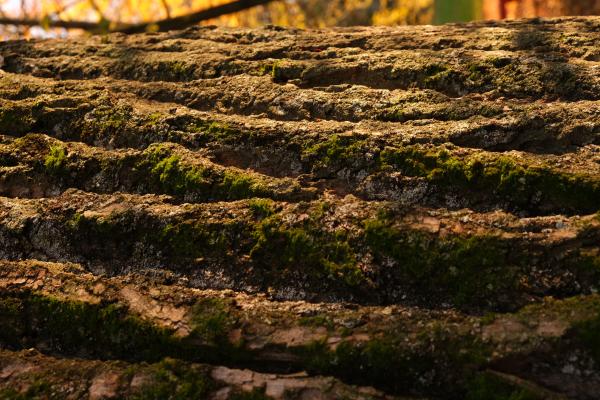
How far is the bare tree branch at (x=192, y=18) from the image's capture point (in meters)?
5.48

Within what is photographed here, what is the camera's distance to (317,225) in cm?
178

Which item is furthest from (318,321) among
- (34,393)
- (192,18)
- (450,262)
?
(192,18)

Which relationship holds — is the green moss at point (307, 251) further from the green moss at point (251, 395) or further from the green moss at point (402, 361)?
the green moss at point (251, 395)

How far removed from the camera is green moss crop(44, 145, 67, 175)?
2180mm

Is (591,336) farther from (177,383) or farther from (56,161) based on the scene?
(56,161)

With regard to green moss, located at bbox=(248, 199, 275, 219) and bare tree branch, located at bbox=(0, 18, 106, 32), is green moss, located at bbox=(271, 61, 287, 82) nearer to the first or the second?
green moss, located at bbox=(248, 199, 275, 219)

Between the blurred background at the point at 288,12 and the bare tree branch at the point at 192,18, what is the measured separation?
0.10 feet

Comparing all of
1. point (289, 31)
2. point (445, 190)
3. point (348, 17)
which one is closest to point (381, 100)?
point (445, 190)

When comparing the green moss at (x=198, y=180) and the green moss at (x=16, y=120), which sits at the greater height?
the green moss at (x=16, y=120)

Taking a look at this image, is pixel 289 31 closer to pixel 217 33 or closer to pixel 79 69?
pixel 217 33

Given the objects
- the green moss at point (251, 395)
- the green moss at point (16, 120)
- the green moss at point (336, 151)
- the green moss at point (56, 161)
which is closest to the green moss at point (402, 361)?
the green moss at point (251, 395)

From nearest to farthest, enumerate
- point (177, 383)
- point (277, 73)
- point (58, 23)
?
point (177, 383) < point (277, 73) < point (58, 23)

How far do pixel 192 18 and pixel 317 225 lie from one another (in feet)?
14.1

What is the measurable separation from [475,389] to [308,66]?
1442 mm
